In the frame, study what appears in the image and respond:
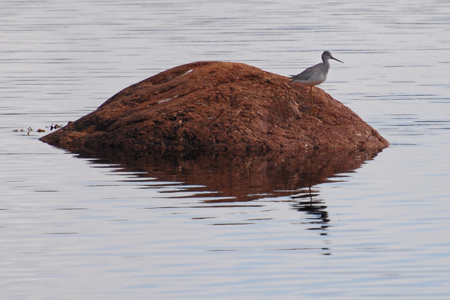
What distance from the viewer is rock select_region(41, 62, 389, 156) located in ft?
69.8

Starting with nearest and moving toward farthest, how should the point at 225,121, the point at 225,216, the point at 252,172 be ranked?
the point at 225,216, the point at 252,172, the point at 225,121

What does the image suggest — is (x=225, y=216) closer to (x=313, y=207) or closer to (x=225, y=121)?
(x=313, y=207)

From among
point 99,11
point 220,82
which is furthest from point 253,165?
point 99,11

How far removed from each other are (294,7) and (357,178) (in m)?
67.4

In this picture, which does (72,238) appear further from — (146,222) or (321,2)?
(321,2)

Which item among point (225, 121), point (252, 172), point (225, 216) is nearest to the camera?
point (225, 216)

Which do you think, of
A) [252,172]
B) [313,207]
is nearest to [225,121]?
[252,172]

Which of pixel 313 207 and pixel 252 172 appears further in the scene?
pixel 252 172

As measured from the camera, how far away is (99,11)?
79250 millimetres

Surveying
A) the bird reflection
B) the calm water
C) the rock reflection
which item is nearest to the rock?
the rock reflection

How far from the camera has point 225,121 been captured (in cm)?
2133

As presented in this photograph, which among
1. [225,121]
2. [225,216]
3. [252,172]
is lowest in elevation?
[225,216]

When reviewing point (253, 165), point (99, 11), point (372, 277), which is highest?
point (99, 11)

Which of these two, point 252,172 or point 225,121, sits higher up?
point 225,121
